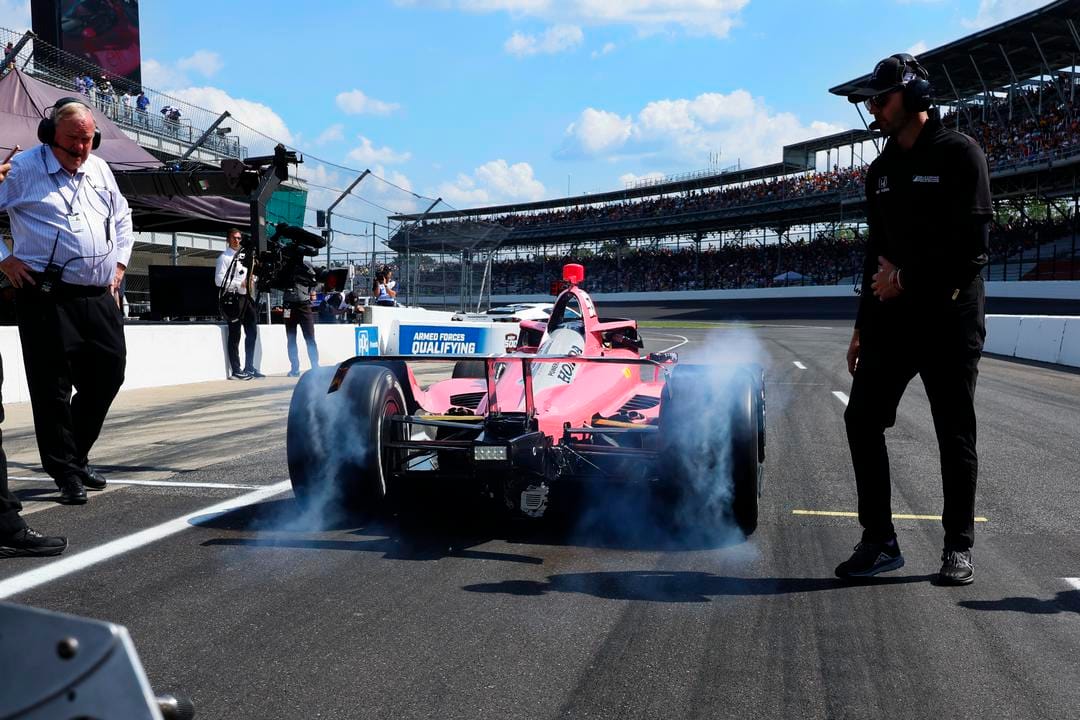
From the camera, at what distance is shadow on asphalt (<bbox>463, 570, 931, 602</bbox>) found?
11.2 ft

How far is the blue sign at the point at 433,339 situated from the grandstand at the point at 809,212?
21.7 feet

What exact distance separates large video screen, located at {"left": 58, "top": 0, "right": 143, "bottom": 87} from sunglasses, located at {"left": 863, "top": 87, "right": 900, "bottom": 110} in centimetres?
3514

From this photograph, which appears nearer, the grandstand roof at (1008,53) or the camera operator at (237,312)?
the camera operator at (237,312)

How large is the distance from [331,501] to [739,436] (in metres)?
2.04

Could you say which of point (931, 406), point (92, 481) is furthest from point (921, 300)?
point (92, 481)

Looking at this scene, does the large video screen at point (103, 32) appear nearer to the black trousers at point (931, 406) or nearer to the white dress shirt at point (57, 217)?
the white dress shirt at point (57, 217)

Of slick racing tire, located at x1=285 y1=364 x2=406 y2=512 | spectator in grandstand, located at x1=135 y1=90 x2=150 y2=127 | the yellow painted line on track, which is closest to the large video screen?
spectator in grandstand, located at x1=135 y1=90 x2=150 y2=127

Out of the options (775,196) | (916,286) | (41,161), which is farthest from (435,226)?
(775,196)

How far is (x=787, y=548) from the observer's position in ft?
13.5

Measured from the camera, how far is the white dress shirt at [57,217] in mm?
4469

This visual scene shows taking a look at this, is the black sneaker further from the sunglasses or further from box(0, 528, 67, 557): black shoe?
box(0, 528, 67, 557): black shoe

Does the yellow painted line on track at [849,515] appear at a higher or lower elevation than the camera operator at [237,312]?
lower

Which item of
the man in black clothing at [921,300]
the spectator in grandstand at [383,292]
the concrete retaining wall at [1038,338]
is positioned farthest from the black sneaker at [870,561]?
the spectator in grandstand at [383,292]

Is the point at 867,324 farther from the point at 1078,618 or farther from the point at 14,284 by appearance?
the point at 14,284
